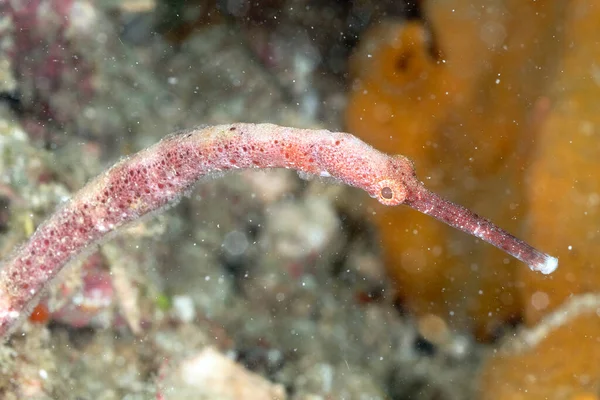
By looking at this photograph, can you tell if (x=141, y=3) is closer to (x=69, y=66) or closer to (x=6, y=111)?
(x=69, y=66)

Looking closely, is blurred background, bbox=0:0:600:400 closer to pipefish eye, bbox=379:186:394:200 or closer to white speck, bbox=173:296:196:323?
white speck, bbox=173:296:196:323

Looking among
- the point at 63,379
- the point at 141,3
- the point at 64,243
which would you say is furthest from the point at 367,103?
the point at 63,379

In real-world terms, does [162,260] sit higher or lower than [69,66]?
lower

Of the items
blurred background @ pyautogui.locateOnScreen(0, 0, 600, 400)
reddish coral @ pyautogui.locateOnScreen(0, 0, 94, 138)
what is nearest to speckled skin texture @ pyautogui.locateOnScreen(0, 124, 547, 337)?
blurred background @ pyautogui.locateOnScreen(0, 0, 600, 400)

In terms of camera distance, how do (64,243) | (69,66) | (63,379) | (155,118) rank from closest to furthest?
(64,243) < (63,379) < (69,66) < (155,118)

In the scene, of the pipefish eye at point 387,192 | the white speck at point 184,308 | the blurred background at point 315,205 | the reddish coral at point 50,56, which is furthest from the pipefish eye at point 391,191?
the reddish coral at point 50,56

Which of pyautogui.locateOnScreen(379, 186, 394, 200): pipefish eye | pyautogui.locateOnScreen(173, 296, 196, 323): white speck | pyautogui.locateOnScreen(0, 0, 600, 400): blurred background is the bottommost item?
pyautogui.locateOnScreen(379, 186, 394, 200): pipefish eye

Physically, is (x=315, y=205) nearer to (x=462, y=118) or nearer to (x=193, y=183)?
(x=462, y=118)
